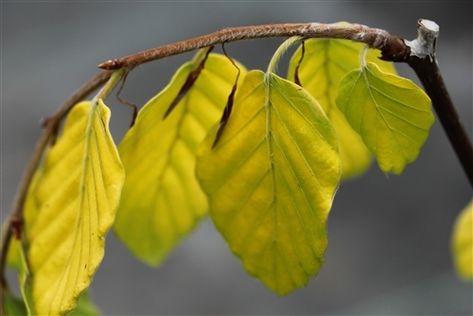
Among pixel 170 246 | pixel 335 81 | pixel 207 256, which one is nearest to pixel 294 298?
pixel 207 256

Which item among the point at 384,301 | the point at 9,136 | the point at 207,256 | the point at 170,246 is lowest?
the point at 384,301

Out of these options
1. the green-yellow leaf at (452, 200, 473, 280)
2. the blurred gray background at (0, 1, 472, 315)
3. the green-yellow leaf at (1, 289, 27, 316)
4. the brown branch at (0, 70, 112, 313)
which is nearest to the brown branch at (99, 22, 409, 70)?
the brown branch at (0, 70, 112, 313)

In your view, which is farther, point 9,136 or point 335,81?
point 9,136

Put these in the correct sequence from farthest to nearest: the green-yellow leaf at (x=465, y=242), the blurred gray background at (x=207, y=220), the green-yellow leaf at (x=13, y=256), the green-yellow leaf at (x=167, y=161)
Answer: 1. the blurred gray background at (x=207, y=220)
2. the green-yellow leaf at (x=465, y=242)
3. the green-yellow leaf at (x=13, y=256)
4. the green-yellow leaf at (x=167, y=161)

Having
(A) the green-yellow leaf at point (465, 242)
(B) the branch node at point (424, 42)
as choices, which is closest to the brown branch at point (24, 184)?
(B) the branch node at point (424, 42)

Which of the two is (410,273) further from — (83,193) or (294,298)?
(83,193)

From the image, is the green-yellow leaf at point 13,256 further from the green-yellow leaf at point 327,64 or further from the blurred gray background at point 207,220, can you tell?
the blurred gray background at point 207,220
